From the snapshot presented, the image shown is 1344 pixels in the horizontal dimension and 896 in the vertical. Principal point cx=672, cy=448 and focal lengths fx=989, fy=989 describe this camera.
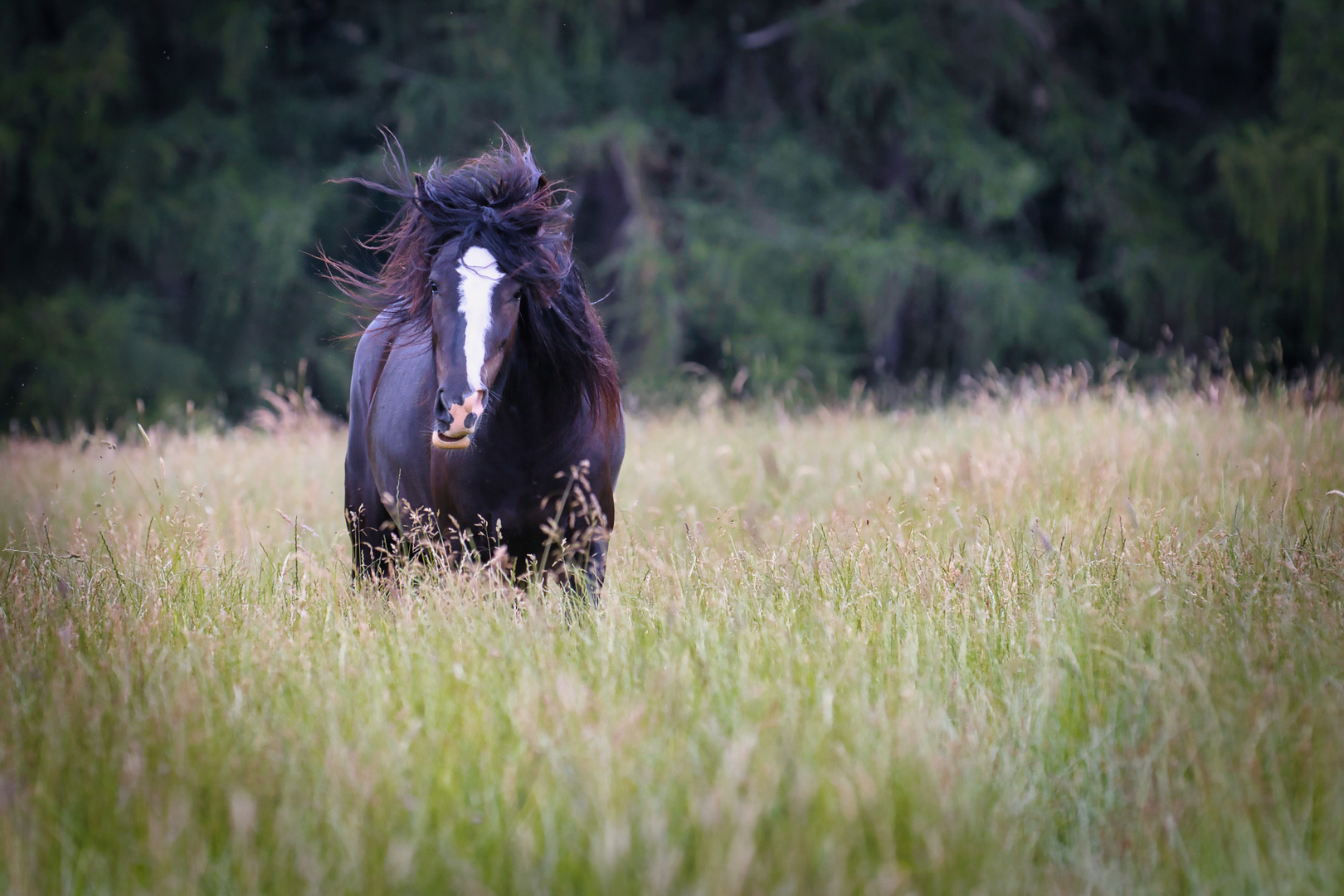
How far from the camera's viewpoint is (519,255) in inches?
135

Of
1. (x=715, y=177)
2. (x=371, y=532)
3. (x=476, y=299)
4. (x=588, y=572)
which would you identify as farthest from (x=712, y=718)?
(x=715, y=177)

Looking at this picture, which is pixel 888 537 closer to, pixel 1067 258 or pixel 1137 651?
pixel 1137 651

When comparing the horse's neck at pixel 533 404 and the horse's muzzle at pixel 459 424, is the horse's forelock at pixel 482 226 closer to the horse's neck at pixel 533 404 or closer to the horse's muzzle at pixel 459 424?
the horse's neck at pixel 533 404

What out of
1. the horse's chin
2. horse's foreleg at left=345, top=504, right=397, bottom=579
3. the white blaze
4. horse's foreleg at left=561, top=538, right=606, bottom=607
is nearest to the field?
horse's foreleg at left=561, top=538, right=606, bottom=607

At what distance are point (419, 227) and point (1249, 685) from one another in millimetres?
2958

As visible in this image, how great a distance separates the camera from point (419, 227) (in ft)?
11.8

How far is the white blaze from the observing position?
307cm

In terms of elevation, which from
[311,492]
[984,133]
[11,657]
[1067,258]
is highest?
[984,133]

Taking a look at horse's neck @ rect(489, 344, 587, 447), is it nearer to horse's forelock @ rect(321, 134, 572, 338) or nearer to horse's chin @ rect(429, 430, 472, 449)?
horse's forelock @ rect(321, 134, 572, 338)

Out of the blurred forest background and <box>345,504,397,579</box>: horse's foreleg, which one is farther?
the blurred forest background

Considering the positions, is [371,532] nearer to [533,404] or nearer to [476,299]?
[533,404]

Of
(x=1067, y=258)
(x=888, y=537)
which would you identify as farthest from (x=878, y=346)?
(x=888, y=537)

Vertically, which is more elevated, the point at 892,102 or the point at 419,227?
the point at 892,102

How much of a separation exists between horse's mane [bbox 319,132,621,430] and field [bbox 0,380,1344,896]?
2.49 ft
